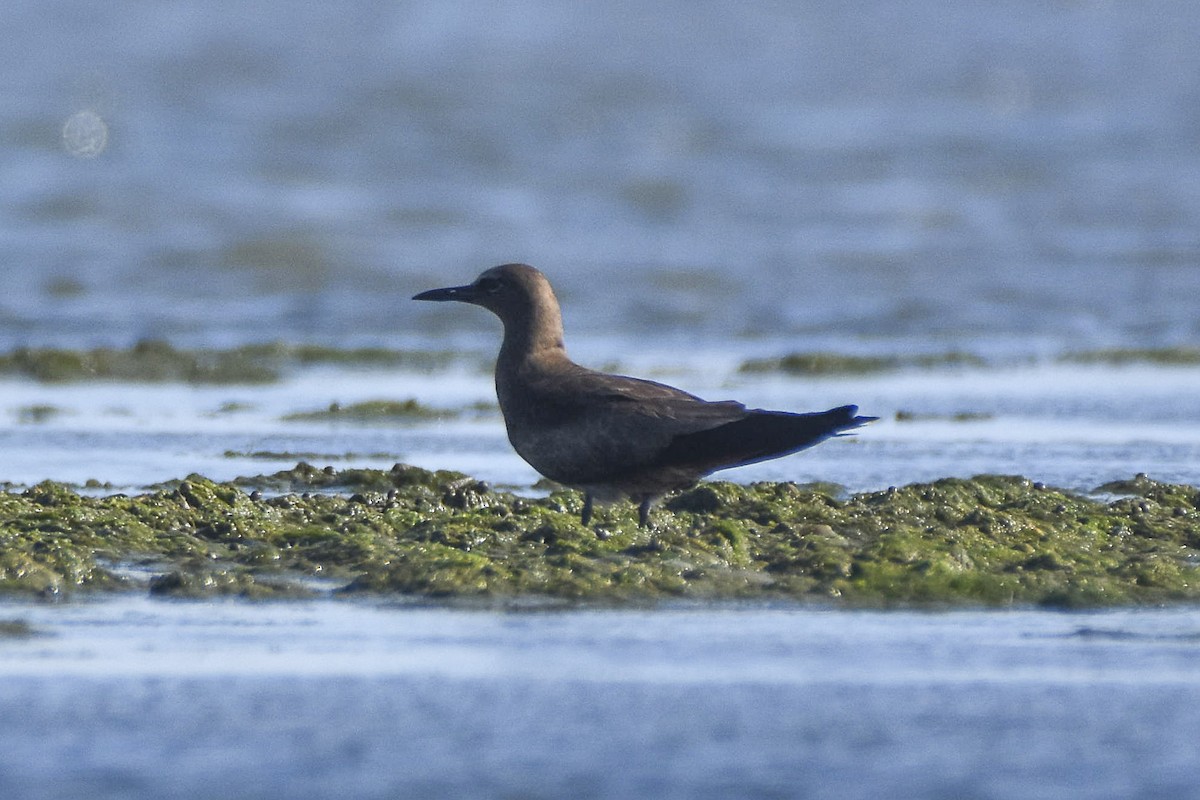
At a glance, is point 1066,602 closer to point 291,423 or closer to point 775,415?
point 775,415

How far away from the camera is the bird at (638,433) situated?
6488 mm

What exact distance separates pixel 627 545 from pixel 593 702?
5.12ft

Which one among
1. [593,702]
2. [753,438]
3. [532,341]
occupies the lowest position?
[593,702]

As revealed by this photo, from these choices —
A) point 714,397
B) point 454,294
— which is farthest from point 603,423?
point 714,397

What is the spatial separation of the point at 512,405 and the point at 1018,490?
1.92m

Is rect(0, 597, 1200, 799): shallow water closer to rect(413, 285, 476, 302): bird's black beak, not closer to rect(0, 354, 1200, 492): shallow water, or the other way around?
rect(413, 285, 476, 302): bird's black beak

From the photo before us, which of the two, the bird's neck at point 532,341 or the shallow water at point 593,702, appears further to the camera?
the bird's neck at point 532,341

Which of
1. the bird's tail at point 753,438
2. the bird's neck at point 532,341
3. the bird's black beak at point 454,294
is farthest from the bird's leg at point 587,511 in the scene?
the bird's black beak at point 454,294

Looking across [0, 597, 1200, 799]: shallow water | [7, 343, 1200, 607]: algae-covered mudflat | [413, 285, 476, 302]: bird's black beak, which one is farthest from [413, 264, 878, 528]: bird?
[0, 597, 1200, 799]: shallow water

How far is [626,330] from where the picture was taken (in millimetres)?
14766

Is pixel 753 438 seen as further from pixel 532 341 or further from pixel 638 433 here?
pixel 532 341

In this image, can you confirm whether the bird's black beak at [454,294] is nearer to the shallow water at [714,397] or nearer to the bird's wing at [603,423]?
the bird's wing at [603,423]

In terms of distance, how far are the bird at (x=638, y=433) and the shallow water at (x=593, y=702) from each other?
3.03 ft

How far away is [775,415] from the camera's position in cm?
650
